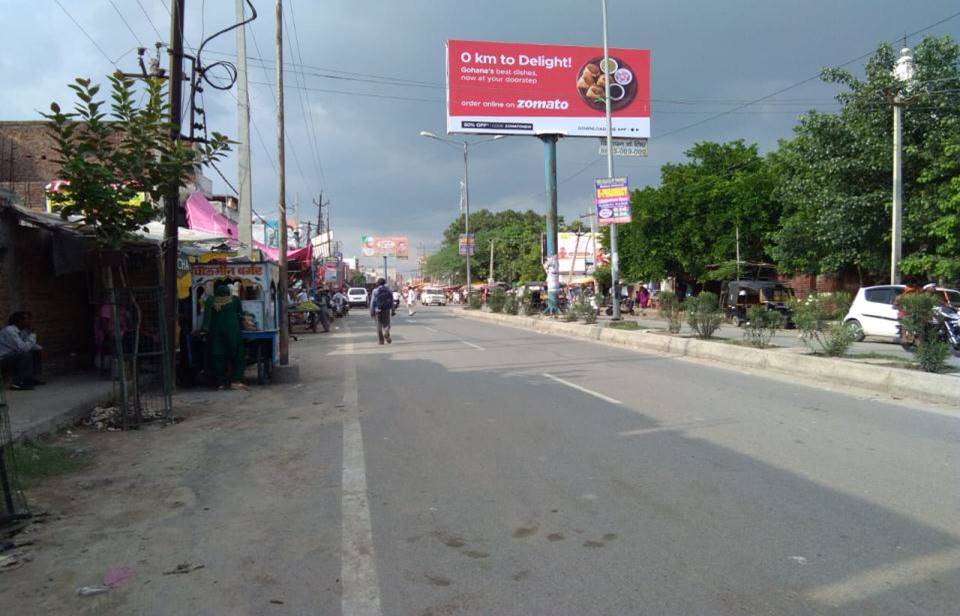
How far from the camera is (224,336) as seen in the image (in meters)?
10.7

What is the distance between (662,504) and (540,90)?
27.0 m

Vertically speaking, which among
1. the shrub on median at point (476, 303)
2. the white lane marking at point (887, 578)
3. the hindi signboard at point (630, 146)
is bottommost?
the white lane marking at point (887, 578)

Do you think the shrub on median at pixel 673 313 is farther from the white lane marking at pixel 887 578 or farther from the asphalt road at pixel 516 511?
the white lane marking at pixel 887 578

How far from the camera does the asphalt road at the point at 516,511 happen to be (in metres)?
3.59

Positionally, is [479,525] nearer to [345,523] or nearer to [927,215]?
[345,523]

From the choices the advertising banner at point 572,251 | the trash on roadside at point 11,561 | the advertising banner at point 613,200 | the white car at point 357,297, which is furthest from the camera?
the advertising banner at point 572,251

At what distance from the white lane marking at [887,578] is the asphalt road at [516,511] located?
0.02m

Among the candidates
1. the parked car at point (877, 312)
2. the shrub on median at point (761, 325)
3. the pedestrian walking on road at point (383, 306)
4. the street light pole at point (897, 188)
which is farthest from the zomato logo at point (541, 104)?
the shrub on median at point (761, 325)

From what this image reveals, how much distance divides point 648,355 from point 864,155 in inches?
574

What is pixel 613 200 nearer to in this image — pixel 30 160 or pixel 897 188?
pixel 897 188

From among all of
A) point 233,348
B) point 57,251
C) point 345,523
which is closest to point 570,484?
point 345,523

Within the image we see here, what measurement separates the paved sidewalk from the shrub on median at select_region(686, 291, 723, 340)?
12060 mm

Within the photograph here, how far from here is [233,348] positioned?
11.0 metres

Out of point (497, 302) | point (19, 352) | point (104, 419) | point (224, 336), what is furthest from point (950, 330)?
point (497, 302)
